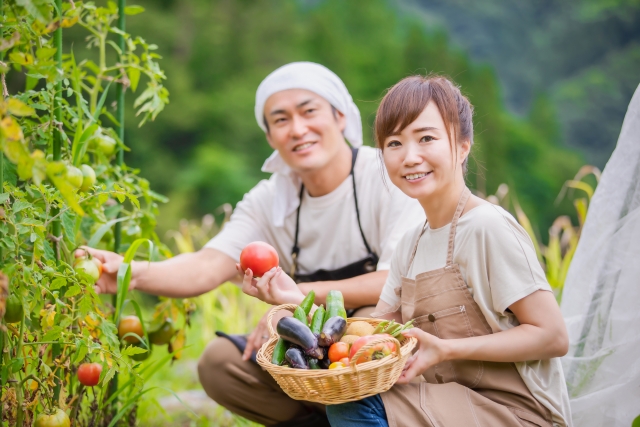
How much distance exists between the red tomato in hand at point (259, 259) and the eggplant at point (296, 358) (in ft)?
1.67

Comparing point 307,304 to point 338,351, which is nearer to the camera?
point 338,351

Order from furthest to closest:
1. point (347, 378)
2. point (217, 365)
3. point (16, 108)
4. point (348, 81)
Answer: point (348, 81) → point (217, 365) → point (347, 378) → point (16, 108)

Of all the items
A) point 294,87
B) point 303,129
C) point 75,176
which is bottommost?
point 75,176

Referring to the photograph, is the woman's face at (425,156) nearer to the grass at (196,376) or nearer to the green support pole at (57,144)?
the green support pole at (57,144)

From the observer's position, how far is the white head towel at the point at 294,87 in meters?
2.72

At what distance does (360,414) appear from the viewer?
1732mm

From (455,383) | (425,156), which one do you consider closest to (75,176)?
(425,156)

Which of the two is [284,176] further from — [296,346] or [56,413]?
[56,413]

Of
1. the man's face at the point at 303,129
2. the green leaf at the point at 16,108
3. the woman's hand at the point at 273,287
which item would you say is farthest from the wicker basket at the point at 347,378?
the man's face at the point at 303,129

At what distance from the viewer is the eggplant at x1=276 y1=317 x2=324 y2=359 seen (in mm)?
1697

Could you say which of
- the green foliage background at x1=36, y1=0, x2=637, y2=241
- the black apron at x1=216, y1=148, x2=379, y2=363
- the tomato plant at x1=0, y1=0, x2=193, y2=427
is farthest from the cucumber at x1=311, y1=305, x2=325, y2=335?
the green foliage background at x1=36, y1=0, x2=637, y2=241

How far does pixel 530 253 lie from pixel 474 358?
0.33 m

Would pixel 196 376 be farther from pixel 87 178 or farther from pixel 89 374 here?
pixel 87 178

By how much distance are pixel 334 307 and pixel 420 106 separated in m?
0.67
